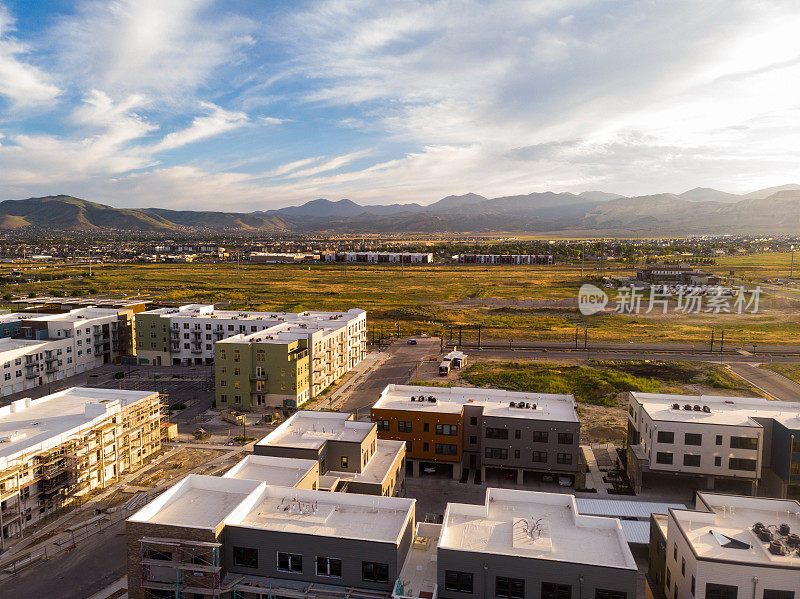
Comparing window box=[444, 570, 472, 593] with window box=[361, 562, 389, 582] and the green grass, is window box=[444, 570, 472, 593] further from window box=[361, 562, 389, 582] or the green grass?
the green grass

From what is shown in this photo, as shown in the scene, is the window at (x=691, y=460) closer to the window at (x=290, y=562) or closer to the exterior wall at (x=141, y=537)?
the window at (x=290, y=562)

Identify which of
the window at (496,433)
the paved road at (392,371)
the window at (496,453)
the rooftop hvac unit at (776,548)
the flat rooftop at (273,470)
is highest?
the rooftop hvac unit at (776,548)

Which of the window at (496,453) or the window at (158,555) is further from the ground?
the window at (158,555)

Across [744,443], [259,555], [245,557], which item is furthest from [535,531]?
[744,443]

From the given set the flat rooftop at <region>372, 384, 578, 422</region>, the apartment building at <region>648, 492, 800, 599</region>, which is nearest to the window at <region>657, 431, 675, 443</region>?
the flat rooftop at <region>372, 384, 578, 422</region>

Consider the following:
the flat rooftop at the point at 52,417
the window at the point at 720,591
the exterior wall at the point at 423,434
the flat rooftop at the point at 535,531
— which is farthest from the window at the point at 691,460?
the flat rooftop at the point at 52,417

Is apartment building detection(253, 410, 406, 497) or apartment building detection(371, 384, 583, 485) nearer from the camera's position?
apartment building detection(253, 410, 406, 497)
